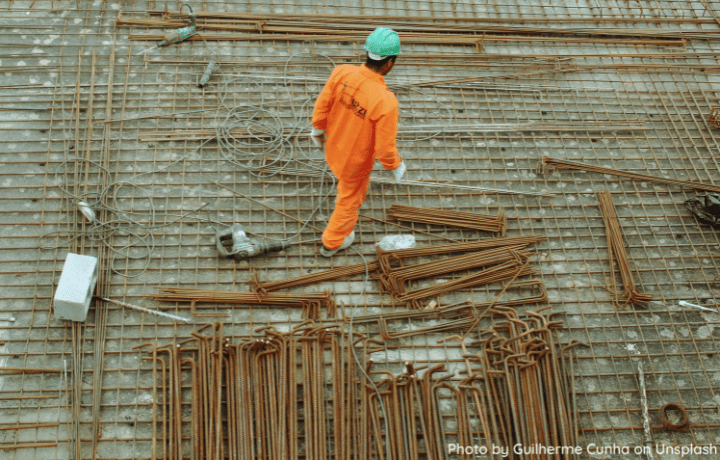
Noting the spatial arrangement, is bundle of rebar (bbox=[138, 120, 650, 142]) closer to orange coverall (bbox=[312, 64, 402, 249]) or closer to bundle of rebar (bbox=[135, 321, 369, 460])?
orange coverall (bbox=[312, 64, 402, 249])

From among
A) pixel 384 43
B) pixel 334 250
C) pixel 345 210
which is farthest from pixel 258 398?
pixel 384 43

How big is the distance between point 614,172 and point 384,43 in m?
2.92

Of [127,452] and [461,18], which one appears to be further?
[461,18]

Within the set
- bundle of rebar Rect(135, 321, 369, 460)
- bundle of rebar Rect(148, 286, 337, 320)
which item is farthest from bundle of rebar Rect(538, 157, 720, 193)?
bundle of rebar Rect(135, 321, 369, 460)

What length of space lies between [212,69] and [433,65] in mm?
2406

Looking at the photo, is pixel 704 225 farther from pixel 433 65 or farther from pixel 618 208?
pixel 433 65

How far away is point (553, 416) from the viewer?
3.70 meters

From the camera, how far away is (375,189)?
5.03 metres

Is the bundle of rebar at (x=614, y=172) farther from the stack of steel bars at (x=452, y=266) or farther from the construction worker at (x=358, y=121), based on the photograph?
the construction worker at (x=358, y=121)

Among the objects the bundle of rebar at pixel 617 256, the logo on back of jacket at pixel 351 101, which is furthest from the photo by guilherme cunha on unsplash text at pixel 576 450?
the logo on back of jacket at pixel 351 101

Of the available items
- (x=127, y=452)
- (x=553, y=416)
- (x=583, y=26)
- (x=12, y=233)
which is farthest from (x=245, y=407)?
(x=583, y=26)

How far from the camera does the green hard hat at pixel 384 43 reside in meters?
3.58

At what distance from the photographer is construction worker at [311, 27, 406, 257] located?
3613 millimetres

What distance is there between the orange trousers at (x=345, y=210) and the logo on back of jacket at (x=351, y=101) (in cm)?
55
